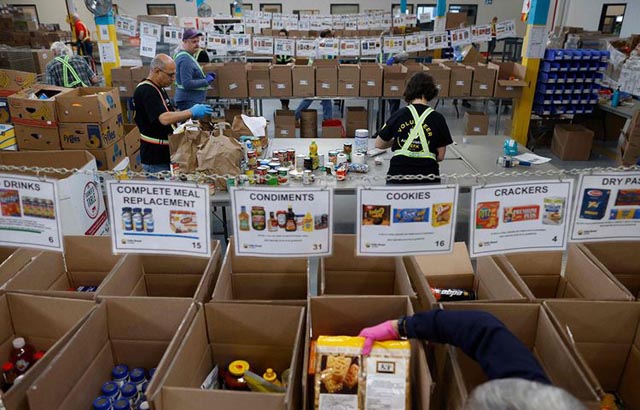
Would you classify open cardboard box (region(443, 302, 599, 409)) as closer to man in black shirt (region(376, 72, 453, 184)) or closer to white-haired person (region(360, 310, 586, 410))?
white-haired person (region(360, 310, 586, 410))

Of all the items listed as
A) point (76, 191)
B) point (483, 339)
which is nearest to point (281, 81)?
point (76, 191)

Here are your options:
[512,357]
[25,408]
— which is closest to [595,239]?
[512,357]

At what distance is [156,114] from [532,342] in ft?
9.37

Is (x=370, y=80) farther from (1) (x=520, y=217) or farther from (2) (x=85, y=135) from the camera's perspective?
(1) (x=520, y=217)

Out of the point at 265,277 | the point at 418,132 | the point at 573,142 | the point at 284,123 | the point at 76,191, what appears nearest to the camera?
the point at 265,277

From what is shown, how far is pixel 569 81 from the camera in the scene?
6453 millimetres

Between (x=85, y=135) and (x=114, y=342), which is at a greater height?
(x=85, y=135)

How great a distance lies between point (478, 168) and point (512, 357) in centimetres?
294

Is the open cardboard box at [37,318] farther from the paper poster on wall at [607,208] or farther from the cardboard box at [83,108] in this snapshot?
the cardboard box at [83,108]

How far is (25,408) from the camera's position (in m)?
1.48

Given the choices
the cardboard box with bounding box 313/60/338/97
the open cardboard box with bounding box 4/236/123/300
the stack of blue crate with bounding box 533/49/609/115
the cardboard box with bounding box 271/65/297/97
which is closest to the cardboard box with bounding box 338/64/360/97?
the cardboard box with bounding box 313/60/338/97

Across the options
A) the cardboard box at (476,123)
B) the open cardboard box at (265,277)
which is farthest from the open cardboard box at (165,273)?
the cardboard box at (476,123)

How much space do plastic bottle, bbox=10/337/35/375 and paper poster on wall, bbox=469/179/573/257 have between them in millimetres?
1791

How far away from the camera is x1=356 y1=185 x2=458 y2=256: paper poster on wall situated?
1.57 m
